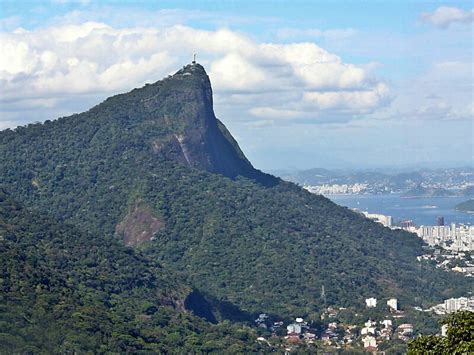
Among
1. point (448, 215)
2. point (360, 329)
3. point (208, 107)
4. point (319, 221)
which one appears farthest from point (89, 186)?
point (448, 215)

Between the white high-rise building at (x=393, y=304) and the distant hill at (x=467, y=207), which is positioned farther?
the distant hill at (x=467, y=207)

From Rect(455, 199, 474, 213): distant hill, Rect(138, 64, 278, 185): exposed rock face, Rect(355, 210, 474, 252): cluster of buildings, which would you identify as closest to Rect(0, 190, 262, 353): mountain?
Rect(138, 64, 278, 185): exposed rock face

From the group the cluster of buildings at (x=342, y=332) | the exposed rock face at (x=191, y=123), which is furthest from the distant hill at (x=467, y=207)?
the cluster of buildings at (x=342, y=332)

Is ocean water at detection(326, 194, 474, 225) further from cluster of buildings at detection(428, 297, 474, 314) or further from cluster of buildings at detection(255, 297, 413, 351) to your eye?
cluster of buildings at detection(255, 297, 413, 351)

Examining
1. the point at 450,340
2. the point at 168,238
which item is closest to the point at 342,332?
the point at 168,238

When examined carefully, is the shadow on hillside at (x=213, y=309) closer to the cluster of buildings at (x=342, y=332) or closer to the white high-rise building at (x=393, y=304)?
the cluster of buildings at (x=342, y=332)

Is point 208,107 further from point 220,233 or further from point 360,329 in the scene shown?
point 360,329
